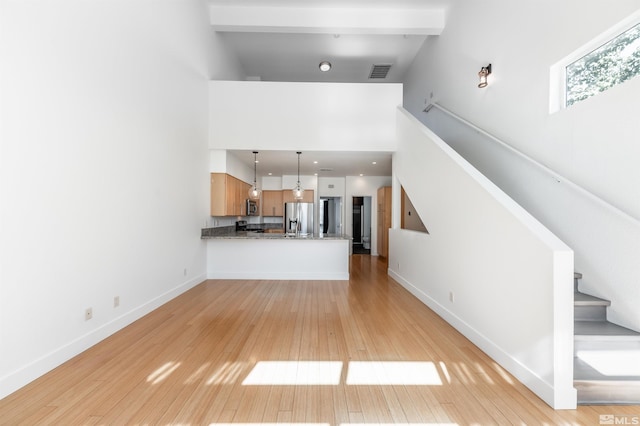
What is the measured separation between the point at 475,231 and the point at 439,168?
1.14 m

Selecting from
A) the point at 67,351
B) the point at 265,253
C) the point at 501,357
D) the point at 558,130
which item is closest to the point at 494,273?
the point at 501,357

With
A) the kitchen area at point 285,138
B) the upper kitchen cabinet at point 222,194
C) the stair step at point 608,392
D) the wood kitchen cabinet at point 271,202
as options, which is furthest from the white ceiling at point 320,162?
the stair step at point 608,392

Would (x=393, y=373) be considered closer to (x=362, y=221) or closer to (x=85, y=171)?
(x=85, y=171)

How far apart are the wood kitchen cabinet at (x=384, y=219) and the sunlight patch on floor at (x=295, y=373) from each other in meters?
6.58

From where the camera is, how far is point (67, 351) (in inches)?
97.0

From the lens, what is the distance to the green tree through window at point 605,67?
97.0 inches

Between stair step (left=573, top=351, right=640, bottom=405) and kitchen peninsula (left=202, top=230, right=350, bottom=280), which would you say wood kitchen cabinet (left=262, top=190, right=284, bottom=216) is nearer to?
kitchen peninsula (left=202, top=230, right=350, bottom=280)

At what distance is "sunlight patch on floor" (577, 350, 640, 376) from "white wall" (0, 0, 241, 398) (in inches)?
163

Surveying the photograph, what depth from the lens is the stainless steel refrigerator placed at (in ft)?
30.6

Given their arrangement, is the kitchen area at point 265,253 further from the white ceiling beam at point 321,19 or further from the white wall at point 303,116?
the white ceiling beam at point 321,19

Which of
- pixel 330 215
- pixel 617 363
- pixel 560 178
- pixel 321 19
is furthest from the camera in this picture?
pixel 330 215

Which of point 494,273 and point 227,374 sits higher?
point 494,273

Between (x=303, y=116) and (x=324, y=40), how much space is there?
2093mm

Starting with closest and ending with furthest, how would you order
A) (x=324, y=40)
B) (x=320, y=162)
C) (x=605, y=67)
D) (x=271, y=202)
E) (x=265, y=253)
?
(x=605, y=67), (x=265, y=253), (x=324, y=40), (x=320, y=162), (x=271, y=202)
